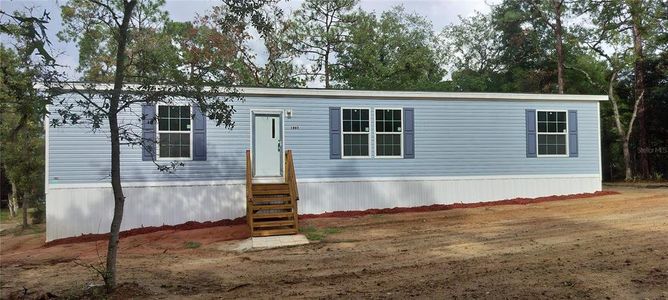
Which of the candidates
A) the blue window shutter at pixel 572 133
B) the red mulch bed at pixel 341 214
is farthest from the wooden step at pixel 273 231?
the blue window shutter at pixel 572 133

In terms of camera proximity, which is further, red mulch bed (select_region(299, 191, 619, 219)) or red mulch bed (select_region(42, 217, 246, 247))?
red mulch bed (select_region(299, 191, 619, 219))

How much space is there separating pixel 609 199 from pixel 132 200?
39.2ft

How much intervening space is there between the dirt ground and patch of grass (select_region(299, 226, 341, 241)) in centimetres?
7

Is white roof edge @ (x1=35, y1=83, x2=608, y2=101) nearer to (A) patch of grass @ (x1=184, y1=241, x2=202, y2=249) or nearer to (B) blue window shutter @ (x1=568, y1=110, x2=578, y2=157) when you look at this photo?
(B) blue window shutter @ (x1=568, y1=110, x2=578, y2=157)

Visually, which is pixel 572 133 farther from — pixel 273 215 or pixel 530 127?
pixel 273 215

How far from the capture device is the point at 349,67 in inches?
953

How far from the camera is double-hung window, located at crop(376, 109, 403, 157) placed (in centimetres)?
1241

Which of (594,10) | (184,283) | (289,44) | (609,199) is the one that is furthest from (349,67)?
(184,283)

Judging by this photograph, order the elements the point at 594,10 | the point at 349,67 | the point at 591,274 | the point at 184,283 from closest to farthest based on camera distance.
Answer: the point at 591,274 < the point at 184,283 < the point at 594,10 < the point at 349,67

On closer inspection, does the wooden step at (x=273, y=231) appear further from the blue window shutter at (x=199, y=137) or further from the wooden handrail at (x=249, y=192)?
the blue window shutter at (x=199, y=137)

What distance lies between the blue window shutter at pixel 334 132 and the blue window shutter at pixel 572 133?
21.4 feet

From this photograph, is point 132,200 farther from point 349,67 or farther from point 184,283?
point 349,67

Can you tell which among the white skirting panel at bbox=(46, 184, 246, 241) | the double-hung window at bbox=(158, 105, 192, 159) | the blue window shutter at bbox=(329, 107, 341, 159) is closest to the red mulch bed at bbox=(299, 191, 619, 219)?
the blue window shutter at bbox=(329, 107, 341, 159)

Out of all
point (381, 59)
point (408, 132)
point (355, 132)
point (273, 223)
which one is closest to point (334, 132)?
point (355, 132)
